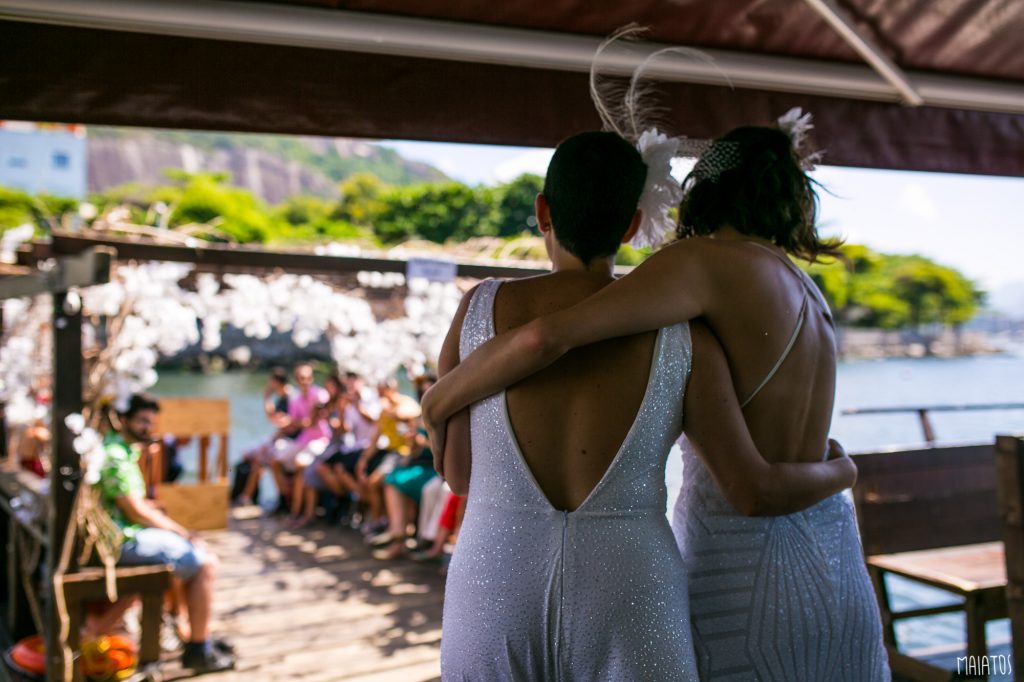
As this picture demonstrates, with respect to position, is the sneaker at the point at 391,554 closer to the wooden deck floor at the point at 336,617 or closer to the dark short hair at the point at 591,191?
the wooden deck floor at the point at 336,617

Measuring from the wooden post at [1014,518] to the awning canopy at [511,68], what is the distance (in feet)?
2.60

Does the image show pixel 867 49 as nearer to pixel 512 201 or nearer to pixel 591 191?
pixel 591 191

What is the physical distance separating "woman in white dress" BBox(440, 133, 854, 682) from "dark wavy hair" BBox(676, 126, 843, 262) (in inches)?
11.6

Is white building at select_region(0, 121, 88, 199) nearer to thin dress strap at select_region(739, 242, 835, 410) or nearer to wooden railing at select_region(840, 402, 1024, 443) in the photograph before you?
wooden railing at select_region(840, 402, 1024, 443)

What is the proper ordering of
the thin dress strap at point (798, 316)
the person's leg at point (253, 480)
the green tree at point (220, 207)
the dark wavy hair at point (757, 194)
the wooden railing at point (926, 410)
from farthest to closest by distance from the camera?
the green tree at point (220, 207) → the person's leg at point (253, 480) → the wooden railing at point (926, 410) → the dark wavy hair at point (757, 194) → the thin dress strap at point (798, 316)

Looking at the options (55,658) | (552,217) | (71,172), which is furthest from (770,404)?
(71,172)

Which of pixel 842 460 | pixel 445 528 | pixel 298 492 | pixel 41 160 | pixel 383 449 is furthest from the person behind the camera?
pixel 41 160

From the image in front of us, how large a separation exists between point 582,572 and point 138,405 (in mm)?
3913

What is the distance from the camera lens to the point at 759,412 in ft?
5.02

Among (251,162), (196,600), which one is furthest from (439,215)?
(251,162)

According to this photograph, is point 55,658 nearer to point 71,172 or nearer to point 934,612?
point 934,612

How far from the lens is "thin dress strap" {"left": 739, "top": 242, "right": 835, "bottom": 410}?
4.97 ft

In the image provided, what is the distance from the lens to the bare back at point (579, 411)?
136cm

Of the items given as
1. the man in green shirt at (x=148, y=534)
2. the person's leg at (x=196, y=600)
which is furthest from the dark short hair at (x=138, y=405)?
the person's leg at (x=196, y=600)
